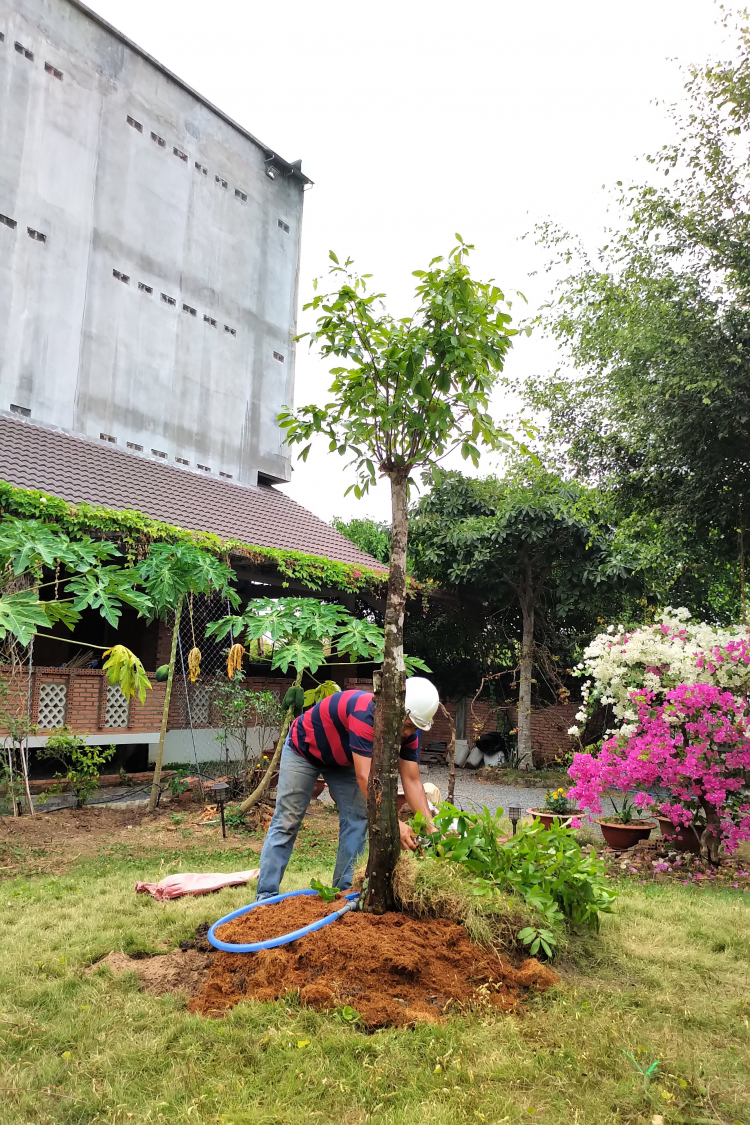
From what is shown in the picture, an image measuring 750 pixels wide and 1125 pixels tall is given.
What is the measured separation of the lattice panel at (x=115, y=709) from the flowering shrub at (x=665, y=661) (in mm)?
5722

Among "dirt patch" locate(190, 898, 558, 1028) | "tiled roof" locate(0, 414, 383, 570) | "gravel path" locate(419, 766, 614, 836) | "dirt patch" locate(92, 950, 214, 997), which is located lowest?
"gravel path" locate(419, 766, 614, 836)

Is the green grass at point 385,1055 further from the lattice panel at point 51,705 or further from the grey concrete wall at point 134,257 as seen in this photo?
the grey concrete wall at point 134,257

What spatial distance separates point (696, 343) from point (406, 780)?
5390 mm

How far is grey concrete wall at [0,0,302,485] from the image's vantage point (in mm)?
12148

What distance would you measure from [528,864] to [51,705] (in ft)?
22.5

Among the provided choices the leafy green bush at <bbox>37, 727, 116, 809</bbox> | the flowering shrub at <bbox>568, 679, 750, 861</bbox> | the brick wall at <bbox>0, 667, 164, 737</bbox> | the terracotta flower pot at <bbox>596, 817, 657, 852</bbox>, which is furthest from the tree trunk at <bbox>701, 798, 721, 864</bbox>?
the brick wall at <bbox>0, 667, 164, 737</bbox>

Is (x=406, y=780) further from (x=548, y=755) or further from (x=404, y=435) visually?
(x=548, y=755)

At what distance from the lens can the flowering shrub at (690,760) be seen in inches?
236

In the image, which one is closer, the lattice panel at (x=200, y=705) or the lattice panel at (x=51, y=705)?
the lattice panel at (x=51, y=705)

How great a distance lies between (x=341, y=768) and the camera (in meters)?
4.45

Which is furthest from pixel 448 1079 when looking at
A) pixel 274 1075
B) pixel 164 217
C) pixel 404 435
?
pixel 164 217

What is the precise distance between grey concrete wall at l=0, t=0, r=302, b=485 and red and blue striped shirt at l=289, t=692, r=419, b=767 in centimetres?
972

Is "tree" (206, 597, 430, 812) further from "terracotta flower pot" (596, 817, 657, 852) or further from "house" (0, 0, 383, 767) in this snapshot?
Result: "house" (0, 0, 383, 767)

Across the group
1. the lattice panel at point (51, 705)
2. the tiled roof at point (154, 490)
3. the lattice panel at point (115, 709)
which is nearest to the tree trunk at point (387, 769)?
the lattice panel at point (51, 705)
